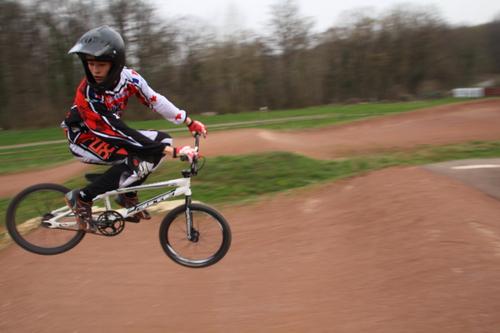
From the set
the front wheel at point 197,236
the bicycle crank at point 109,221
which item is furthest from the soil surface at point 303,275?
the bicycle crank at point 109,221

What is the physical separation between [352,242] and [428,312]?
161cm

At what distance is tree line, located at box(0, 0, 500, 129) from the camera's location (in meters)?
29.6

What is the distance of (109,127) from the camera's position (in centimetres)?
382

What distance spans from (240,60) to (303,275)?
33407 mm

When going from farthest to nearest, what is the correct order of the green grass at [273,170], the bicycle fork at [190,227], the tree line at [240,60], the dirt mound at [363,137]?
the tree line at [240,60]
the dirt mound at [363,137]
the green grass at [273,170]
the bicycle fork at [190,227]

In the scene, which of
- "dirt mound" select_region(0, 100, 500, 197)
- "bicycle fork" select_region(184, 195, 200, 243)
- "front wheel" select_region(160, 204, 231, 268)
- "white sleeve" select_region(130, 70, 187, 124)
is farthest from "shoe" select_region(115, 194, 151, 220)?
"dirt mound" select_region(0, 100, 500, 197)

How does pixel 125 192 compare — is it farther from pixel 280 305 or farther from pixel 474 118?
pixel 474 118

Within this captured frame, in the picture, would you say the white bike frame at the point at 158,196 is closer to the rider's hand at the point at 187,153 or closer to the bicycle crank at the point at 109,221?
the bicycle crank at the point at 109,221

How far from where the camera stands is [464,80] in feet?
148

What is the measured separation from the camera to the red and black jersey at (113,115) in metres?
3.78

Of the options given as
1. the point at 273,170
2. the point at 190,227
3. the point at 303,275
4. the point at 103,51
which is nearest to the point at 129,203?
the point at 190,227

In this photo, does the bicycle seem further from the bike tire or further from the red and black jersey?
the red and black jersey

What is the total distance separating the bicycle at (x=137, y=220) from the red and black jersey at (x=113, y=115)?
0.43m

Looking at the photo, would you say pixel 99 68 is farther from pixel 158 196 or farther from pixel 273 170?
pixel 273 170
